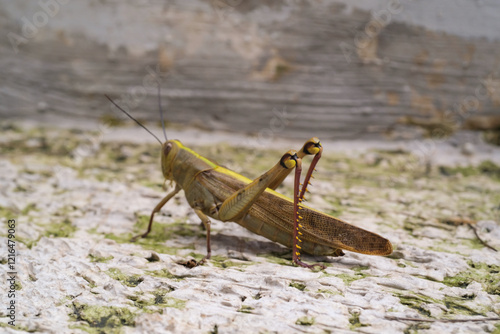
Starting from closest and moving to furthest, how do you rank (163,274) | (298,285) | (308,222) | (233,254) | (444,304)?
(444,304), (298,285), (163,274), (308,222), (233,254)

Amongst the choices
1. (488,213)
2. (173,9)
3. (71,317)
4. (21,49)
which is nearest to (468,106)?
(488,213)

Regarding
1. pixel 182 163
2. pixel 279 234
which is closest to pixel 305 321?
pixel 279 234

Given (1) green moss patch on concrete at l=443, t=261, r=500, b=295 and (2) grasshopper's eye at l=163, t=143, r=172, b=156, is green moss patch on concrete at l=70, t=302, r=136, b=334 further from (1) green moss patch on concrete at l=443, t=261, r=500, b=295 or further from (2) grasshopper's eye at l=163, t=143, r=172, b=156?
(1) green moss patch on concrete at l=443, t=261, r=500, b=295

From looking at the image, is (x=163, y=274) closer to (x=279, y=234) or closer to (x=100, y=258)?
(x=100, y=258)

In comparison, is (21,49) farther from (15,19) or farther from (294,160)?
(294,160)

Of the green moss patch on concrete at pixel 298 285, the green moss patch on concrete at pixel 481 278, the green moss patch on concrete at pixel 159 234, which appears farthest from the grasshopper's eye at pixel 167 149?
the green moss patch on concrete at pixel 481 278

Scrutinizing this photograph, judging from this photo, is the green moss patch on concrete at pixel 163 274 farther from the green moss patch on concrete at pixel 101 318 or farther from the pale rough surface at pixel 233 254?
the green moss patch on concrete at pixel 101 318

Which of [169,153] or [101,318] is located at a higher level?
[169,153]

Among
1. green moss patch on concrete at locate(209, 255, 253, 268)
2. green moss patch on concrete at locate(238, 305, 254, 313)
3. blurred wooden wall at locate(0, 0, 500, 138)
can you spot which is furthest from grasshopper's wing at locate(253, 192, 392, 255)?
blurred wooden wall at locate(0, 0, 500, 138)
